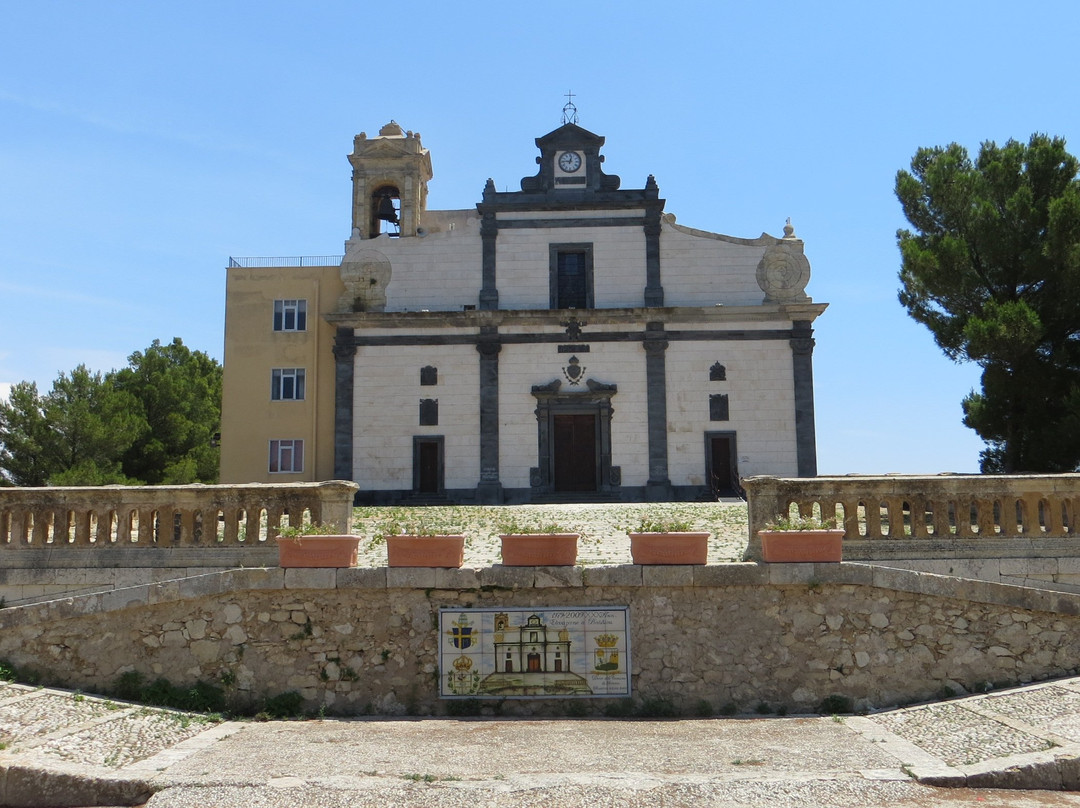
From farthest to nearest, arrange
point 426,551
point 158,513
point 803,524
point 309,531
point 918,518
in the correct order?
point 158,513
point 918,518
point 309,531
point 803,524
point 426,551

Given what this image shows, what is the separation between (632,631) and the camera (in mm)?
9484

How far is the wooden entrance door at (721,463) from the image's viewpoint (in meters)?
25.7

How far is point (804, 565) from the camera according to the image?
9477 mm

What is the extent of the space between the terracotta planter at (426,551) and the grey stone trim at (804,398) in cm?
1781

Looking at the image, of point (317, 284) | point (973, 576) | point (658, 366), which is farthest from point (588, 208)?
point (973, 576)

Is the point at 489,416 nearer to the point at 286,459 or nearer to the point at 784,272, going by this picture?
the point at 286,459

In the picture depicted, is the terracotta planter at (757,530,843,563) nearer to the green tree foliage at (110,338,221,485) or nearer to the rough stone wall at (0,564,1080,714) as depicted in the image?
the rough stone wall at (0,564,1080,714)

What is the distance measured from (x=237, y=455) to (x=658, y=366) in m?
12.5

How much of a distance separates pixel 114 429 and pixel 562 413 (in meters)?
14.7

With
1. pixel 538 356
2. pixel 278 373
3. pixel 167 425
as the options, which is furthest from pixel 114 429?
pixel 538 356

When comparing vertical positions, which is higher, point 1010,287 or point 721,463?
point 1010,287

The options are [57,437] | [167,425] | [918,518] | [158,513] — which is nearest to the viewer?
[918,518]

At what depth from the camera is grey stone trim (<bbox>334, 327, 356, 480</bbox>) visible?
2619 centimetres

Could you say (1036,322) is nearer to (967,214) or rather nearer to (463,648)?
(967,214)
